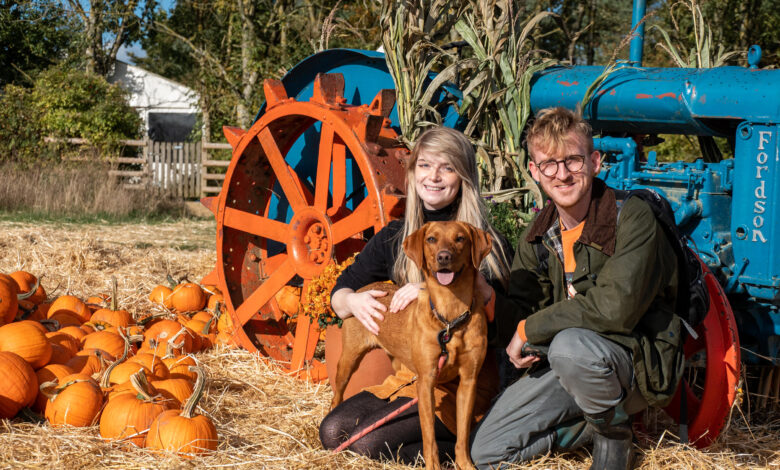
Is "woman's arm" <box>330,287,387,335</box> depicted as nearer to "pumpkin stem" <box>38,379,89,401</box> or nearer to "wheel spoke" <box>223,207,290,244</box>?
"wheel spoke" <box>223,207,290,244</box>

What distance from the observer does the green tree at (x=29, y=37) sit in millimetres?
21125

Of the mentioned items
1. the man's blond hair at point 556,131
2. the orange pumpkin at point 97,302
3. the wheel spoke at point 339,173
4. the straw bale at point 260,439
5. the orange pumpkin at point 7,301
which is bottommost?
the straw bale at point 260,439

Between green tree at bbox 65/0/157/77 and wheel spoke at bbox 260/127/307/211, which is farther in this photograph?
green tree at bbox 65/0/157/77

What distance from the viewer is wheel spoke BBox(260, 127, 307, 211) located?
4.17 m

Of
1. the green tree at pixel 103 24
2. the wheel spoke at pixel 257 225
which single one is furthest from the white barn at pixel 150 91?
the wheel spoke at pixel 257 225

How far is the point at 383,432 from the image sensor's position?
302 cm

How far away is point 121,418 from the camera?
3.12 metres

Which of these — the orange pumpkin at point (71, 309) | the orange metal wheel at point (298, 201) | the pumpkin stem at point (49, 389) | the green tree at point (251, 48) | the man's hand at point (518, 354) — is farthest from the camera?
the green tree at point (251, 48)

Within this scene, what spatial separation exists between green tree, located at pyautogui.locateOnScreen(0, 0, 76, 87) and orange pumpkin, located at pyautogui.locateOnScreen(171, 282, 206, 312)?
1844 cm

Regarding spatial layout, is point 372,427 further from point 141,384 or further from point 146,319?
point 146,319

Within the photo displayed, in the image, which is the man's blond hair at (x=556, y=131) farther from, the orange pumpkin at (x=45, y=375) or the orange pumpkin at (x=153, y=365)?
the orange pumpkin at (x=45, y=375)

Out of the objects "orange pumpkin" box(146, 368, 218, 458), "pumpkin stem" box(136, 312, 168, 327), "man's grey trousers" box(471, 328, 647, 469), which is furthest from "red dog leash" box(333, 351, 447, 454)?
"pumpkin stem" box(136, 312, 168, 327)

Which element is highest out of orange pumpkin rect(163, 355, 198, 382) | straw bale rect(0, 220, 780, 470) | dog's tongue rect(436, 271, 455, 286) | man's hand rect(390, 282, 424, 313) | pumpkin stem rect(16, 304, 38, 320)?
dog's tongue rect(436, 271, 455, 286)

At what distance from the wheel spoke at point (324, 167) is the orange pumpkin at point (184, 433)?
1275mm
